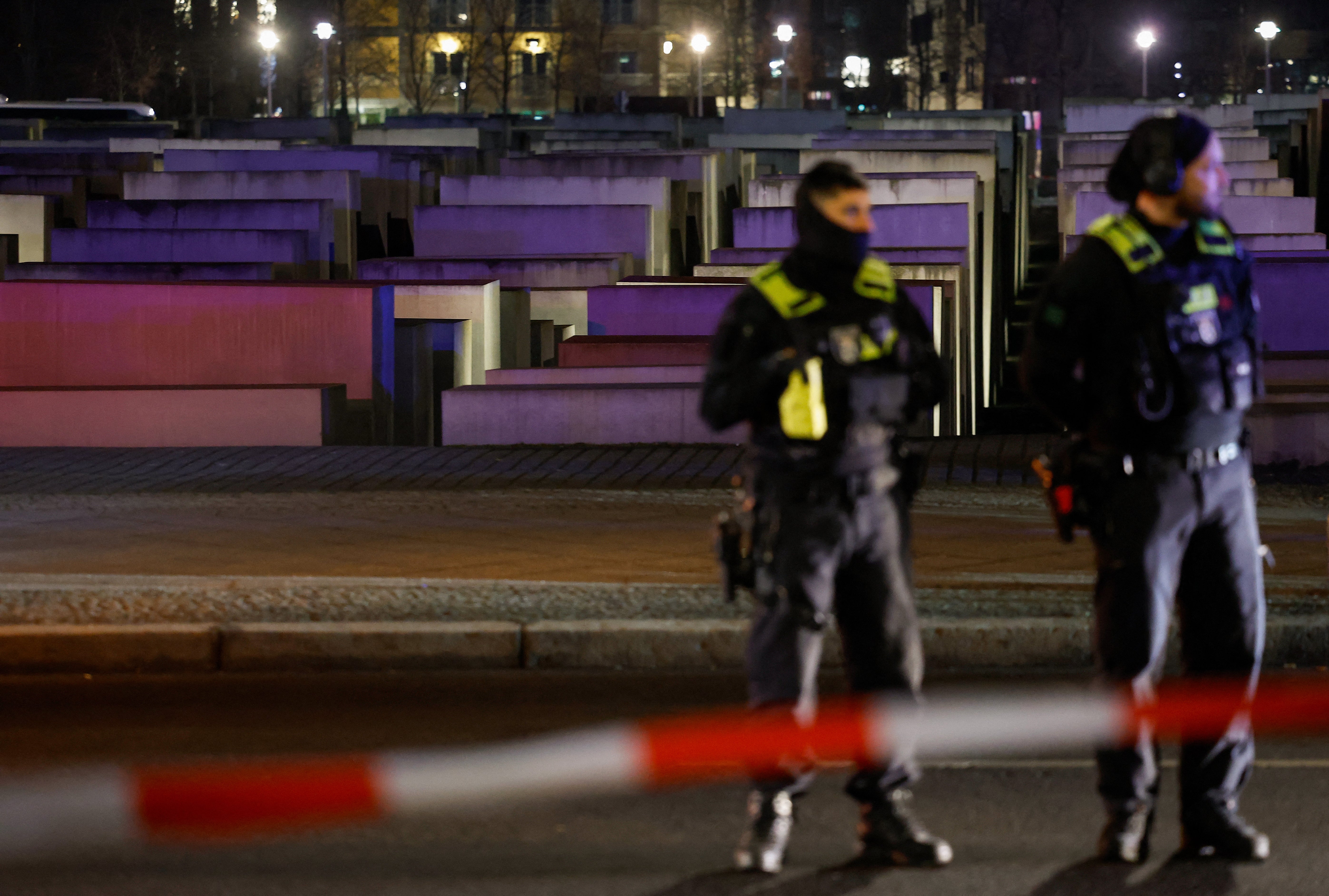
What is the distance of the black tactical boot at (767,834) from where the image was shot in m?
4.82

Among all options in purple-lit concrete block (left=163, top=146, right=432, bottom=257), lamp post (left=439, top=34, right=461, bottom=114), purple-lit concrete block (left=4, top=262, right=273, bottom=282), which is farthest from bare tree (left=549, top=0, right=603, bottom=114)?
purple-lit concrete block (left=4, top=262, right=273, bottom=282)

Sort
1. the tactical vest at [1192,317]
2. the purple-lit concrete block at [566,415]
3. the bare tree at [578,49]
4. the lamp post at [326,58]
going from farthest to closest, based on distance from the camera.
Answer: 1. the bare tree at [578,49]
2. the lamp post at [326,58]
3. the purple-lit concrete block at [566,415]
4. the tactical vest at [1192,317]

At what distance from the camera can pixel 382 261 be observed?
22.4m

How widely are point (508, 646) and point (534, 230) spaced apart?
65.2ft

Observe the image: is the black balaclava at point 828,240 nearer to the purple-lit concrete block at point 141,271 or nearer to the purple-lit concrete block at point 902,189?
the purple-lit concrete block at point 141,271

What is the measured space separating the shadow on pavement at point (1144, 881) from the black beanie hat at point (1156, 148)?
1.65m

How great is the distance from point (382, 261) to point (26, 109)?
118ft

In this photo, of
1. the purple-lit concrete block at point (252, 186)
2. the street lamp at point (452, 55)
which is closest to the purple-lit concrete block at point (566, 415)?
the purple-lit concrete block at point (252, 186)

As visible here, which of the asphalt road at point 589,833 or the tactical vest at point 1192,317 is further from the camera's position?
the asphalt road at point 589,833

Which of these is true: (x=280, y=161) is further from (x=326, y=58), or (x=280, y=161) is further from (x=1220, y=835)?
(x=1220, y=835)

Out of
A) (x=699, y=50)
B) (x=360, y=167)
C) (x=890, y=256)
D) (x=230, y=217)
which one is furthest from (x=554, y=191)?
(x=699, y=50)

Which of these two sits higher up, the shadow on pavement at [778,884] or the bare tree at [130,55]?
the bare tree at [130,55]

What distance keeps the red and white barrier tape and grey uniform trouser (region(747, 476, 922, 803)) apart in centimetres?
7

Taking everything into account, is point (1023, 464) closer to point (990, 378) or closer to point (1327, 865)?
point (1327, 865)
